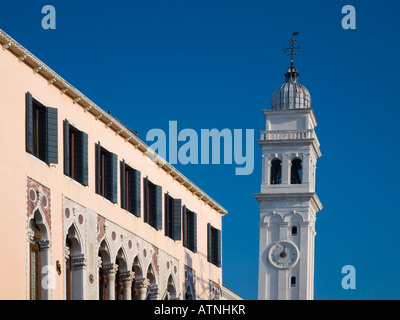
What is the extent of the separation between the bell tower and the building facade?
43066mm

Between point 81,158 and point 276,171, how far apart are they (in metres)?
59.8

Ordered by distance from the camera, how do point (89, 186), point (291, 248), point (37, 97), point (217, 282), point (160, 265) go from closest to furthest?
point (37, 97), point (89, 186), point (160, 265), point (217, 282), point (291, 248)

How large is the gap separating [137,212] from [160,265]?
379 cm

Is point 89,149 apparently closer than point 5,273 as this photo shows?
No

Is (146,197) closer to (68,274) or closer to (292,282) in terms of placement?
(68,274)

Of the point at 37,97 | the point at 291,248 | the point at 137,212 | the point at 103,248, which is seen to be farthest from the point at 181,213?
the point at 291,248

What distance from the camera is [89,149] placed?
4478 centimetres

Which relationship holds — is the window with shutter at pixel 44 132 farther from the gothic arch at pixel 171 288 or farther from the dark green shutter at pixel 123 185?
the gothic arch at pixel 171 288

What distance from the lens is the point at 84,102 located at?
1750 inches

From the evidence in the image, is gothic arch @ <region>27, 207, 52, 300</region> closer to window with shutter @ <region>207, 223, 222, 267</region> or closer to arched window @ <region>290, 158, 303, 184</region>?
window with shutter @ <region>207, 223, 222, 267</region>

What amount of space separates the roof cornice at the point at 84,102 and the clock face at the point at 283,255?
42048 mm

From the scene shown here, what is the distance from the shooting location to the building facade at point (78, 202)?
126 ft

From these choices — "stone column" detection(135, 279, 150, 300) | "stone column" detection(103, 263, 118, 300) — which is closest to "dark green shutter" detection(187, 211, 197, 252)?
"stone column" detection(135, 279, 150, 300)
